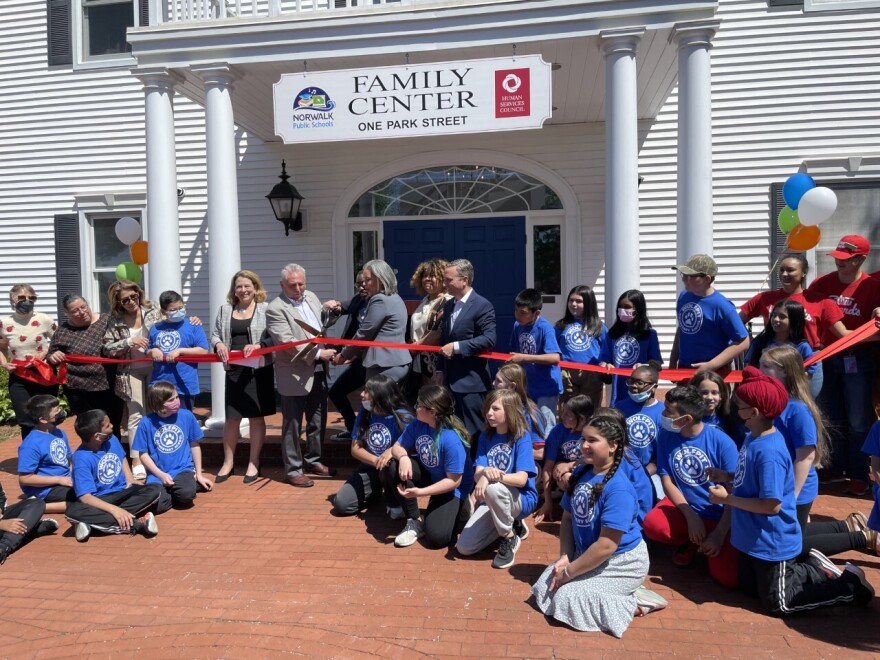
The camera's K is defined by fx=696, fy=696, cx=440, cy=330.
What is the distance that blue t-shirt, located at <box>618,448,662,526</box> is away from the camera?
13.5 feet

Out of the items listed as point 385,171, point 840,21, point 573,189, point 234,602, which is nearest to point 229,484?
point 234,602

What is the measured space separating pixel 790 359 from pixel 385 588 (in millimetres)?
2758

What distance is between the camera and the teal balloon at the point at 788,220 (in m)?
7.46

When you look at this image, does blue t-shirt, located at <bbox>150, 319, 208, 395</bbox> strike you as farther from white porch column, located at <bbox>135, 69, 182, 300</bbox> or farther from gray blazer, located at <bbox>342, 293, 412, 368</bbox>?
gray blazer, located at <bbox>342, 293, 412, 368</bbox>

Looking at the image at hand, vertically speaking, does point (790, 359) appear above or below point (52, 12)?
below

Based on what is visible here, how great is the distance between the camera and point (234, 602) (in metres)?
3.93

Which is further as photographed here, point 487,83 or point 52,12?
point 52,12

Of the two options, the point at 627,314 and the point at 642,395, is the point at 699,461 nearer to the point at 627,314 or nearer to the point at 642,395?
the point at 642,395

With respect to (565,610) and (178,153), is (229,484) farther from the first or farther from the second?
(178,153)

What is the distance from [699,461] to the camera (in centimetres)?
413

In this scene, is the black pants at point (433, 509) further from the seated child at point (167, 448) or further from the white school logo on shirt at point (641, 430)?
the seated child at point (167, 448)

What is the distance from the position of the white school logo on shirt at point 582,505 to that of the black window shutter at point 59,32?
9726mm

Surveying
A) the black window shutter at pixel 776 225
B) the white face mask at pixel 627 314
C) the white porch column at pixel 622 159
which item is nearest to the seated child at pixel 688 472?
the white face mask at pixel 627 314

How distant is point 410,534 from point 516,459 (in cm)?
94
